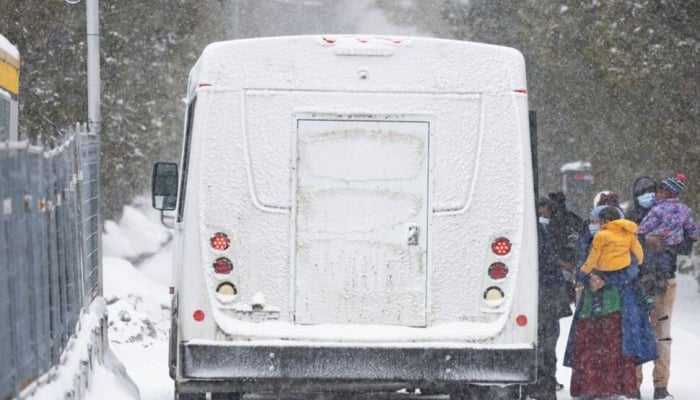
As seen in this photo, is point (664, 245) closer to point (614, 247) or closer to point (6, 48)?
point (614, 247)

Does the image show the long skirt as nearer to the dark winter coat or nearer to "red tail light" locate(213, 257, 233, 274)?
the dark winter coat

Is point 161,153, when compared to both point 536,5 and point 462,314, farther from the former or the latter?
point 462,314

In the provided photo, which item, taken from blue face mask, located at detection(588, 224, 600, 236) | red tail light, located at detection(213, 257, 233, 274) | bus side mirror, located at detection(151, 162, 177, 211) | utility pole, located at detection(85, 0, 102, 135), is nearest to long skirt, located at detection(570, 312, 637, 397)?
blue face mask, located at detection(588, 224, 600, 236)

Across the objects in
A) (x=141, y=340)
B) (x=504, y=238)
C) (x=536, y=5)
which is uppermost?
(x=536, y=5)

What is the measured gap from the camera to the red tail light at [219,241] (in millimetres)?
9078

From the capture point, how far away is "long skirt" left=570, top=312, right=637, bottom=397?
11938 mm

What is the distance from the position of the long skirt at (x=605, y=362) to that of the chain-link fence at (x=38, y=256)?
4183 mm

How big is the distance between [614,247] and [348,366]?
354 centimetres

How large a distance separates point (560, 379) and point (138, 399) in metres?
5.57

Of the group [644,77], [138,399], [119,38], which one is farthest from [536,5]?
[138,399]

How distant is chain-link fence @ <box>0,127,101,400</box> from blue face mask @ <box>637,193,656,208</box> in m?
4.98

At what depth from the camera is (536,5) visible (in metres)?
27.8

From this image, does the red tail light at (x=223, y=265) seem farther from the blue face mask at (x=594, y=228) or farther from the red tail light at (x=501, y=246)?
the blue face mask at (x=594, y=228)

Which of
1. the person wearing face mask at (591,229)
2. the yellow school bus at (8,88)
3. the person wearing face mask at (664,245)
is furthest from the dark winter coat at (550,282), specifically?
the yellow school bus at (8,88)
